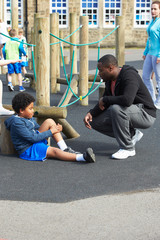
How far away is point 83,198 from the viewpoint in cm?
468

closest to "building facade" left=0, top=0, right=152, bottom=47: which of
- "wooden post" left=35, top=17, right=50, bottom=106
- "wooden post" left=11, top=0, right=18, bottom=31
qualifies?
"wooden post" left=11, top=0, right=18, bottom=31

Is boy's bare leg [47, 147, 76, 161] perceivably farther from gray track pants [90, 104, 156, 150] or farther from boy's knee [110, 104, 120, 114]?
boy's knee [110, 104, 120, 114]

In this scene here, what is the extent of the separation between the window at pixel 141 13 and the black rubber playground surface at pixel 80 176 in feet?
88.3

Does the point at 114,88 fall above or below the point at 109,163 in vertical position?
above

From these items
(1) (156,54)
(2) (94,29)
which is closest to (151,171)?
(1) (156,54)

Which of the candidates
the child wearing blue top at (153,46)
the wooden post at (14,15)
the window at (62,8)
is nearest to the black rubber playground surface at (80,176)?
the child wearing blue top at (153,46)

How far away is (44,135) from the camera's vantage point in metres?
5.95

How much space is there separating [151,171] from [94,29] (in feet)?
90.6

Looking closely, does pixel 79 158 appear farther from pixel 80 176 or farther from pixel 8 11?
pixel 8 11

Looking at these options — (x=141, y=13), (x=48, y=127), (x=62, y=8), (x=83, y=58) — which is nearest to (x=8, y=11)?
(x=62, y=8)

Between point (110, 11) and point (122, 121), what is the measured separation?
27743 mm

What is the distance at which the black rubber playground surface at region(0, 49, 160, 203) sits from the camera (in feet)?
15.9

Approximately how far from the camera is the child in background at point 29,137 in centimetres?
593

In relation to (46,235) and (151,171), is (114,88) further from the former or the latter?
(46,235)
